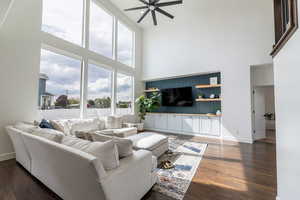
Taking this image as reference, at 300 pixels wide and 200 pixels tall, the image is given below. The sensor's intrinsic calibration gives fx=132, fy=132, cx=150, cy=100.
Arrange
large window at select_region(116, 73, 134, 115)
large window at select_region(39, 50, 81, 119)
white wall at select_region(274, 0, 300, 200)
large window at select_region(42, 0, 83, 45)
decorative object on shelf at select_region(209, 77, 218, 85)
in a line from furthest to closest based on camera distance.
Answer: large window at select_region(116, 73, 134, 115) < decorative object on shelf at select_region(209, 77, 218, 85) < large window at select_region(42, 0, 83, 45) < large window at select_region(39, 50, 81, 119) < white wall at select_region(274, 0, 300, 200)

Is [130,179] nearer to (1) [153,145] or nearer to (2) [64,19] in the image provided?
(1) [153,145]

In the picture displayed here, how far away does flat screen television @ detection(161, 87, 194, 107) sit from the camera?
5926 mm

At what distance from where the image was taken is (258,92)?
4.87 meters

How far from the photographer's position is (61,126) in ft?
11.3

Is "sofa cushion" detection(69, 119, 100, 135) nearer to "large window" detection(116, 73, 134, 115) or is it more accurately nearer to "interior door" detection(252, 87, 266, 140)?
"large window" detection(116, 73, 134, 115)

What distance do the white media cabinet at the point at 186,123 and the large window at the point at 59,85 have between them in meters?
3.51

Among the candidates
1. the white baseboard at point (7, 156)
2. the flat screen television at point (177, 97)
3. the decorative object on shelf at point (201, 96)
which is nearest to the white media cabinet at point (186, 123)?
the flat screen television at point (177, 97)

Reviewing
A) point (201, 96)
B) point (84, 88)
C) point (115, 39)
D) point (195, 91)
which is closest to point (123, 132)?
point (84, 88)

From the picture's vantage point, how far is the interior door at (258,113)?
4.73 m

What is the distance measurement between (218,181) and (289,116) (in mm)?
1555

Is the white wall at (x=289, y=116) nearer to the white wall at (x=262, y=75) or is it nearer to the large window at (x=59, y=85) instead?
the white wall at (x=262, y=75)

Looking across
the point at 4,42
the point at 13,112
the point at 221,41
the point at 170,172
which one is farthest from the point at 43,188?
the point at 221,41

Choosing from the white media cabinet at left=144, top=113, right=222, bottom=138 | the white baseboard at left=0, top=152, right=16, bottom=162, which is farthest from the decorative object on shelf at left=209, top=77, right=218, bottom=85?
the white baseboard at left=0, top=152, right=16, bottom=162

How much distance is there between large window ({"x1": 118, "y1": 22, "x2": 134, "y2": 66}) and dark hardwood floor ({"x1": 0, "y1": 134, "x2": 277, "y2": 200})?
508 cm
